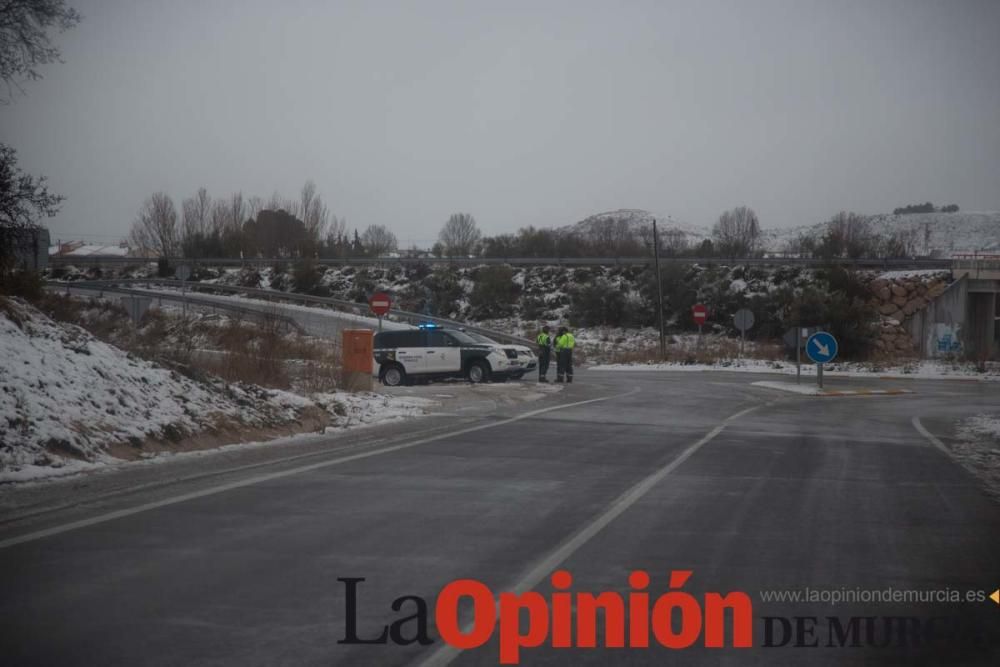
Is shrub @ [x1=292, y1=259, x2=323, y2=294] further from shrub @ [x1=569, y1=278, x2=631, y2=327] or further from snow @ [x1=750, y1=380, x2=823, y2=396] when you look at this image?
snow @ [x1=750, y1=380, x2=823, y2=396]

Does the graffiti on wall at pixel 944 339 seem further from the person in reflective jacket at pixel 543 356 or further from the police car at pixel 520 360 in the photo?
the police car at pixel 520 360

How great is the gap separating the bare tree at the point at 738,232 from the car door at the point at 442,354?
5901cm

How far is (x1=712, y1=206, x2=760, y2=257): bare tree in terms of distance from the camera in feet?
279

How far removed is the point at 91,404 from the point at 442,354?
620 inches

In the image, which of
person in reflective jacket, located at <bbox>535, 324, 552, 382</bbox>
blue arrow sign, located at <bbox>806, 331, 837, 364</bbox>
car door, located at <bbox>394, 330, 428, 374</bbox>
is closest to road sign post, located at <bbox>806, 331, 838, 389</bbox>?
blue arrow sign, located at <bbox>806, 331, 837, 364</bbox>

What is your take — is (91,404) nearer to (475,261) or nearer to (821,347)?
(821,347)

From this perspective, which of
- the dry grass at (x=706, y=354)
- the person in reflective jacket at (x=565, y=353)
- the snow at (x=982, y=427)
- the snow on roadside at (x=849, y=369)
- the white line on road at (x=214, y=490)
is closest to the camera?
the white line on road at (x=214, y=490)

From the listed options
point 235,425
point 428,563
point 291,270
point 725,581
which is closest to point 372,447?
point 235,425

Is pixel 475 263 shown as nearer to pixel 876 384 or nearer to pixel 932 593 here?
pixel 876 384

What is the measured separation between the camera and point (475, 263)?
77750 millimetres

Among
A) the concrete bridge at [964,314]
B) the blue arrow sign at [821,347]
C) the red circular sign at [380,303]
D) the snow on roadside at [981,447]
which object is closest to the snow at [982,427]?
the snow on roadside at [981,447]

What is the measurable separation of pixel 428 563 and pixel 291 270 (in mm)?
70430

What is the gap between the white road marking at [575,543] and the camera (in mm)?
4887

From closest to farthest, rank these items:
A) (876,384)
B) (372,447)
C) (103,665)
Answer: (103,665)
(372,447)
(876,384)
